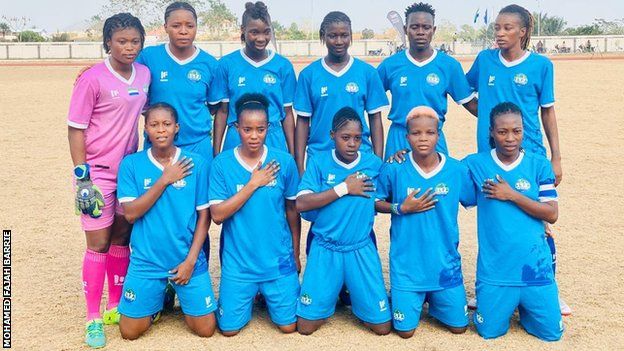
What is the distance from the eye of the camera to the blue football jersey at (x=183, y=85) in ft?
16.3

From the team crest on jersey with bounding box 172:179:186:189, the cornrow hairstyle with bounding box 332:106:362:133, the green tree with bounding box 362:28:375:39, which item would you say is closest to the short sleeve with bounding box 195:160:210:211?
the team crest on jersey with bounding box 172:179:186:189

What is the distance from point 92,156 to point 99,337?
120 cm

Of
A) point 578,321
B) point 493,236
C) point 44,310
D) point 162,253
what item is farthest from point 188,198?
point 578,321

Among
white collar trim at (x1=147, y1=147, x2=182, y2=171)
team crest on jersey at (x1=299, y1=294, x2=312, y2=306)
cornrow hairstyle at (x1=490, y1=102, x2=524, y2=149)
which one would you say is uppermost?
cornrow hairstyle at (x1=490, y1=102, x2=524, y2=149)

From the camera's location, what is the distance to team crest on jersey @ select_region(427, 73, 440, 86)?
5.14 m

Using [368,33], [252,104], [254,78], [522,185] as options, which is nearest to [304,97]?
[254,78]

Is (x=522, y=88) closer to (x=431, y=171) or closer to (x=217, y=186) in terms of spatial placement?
(x=431, y=171)

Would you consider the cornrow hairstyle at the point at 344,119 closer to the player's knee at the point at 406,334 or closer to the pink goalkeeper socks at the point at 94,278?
the player's knee at the point at 406,334

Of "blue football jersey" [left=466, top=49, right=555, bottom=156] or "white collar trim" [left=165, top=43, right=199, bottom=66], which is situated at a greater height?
"white collar trim" [left=165, top=43, right=199, bottom=66]

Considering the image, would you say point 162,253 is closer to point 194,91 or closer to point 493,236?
point 194,91

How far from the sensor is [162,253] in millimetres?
4527

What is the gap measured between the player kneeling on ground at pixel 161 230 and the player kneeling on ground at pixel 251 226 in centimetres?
16

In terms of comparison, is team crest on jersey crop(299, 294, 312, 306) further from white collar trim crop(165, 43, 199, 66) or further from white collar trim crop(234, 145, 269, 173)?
white collar trim crop(165, 43, 199, 66)

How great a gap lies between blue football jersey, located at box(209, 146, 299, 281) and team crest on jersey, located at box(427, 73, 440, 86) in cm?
136
